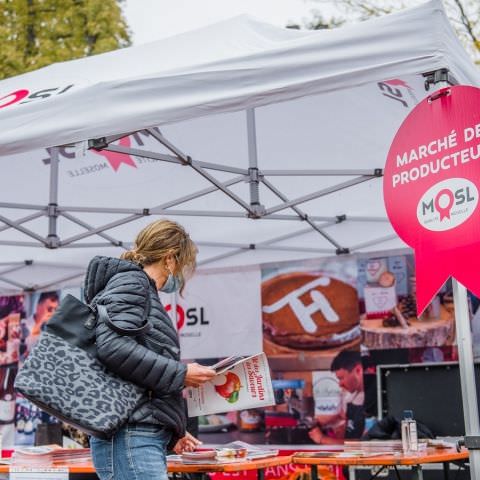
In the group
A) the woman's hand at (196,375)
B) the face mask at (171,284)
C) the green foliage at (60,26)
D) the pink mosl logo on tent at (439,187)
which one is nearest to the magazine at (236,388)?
the woman's hand at (196,375)

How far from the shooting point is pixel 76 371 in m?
2.25

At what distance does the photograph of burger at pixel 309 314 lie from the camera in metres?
6.09

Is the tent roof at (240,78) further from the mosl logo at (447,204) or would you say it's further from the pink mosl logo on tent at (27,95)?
the mosl logo at (447,204)

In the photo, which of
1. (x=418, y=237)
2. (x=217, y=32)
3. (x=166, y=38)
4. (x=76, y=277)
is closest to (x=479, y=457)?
(x=418, y=237)

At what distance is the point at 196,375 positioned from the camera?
8.03ft

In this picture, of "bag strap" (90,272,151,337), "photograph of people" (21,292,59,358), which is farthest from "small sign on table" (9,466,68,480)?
"photograph of people" (21,292,59,358)

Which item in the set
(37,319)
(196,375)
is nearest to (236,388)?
(196,375)

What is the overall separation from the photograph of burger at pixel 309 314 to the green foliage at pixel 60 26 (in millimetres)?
9286

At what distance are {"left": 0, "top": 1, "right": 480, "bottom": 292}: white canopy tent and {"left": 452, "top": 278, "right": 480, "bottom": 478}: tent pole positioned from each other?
820mm

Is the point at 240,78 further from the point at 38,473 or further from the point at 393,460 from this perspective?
the point at 38,473

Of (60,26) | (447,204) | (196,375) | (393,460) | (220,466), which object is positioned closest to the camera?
(196,375)

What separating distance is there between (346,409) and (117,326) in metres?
4.02

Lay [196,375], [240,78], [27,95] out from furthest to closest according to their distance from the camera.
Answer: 1. [27,95]
2. [240,78]
3. [196,375]

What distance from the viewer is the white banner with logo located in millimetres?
6398
